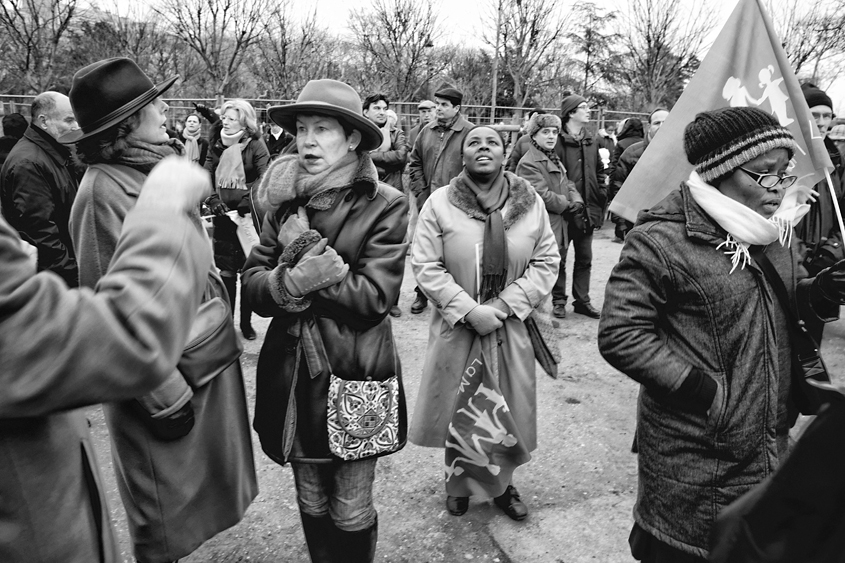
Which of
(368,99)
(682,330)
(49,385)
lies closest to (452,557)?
(682,330)

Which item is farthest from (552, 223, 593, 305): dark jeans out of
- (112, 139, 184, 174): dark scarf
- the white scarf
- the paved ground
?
(112, 139, 184, 174): dark scarf

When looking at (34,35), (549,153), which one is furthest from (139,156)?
(34,35)

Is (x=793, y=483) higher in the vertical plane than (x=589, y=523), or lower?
higher

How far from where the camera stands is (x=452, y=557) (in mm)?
2977

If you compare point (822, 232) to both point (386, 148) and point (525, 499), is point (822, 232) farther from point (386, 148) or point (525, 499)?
point (386, 148)

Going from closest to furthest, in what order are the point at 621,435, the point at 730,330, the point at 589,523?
the point at 730,330
the point at 589,523
the point at 621,435

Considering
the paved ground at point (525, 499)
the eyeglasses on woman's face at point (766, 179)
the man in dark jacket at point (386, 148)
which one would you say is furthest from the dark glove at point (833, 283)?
the man in dark jacket at point (386, 148)

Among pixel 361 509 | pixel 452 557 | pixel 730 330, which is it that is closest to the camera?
pixel 730 330

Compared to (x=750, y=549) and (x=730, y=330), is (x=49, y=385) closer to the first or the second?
(x=750, y=549)

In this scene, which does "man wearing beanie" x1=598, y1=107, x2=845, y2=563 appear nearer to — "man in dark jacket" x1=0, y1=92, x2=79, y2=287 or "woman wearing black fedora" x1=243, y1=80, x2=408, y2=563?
"woman wearing black fedora" x1=243, y1=80, x2=408, y2=563

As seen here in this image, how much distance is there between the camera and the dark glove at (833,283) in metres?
2.06

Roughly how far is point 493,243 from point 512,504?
53.5 inches

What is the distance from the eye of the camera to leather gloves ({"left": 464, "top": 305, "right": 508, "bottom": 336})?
10.1ft

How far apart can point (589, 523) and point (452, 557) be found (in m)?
0.76
